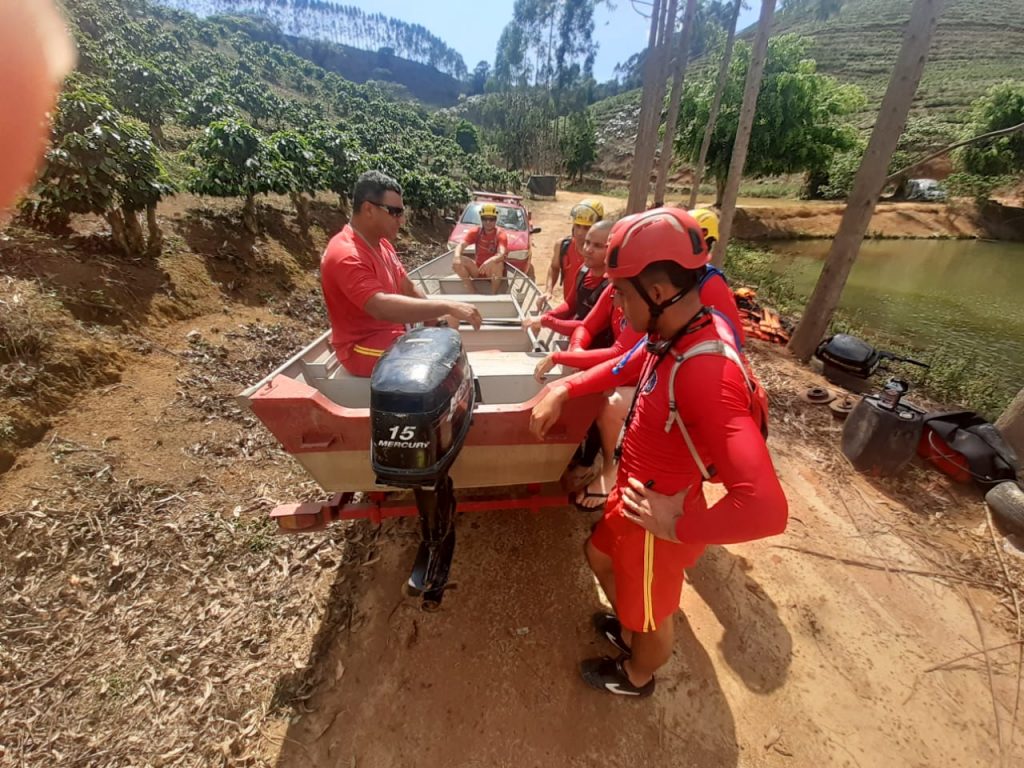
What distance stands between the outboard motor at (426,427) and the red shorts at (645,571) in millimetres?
734

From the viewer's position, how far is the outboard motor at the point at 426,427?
1654 millimetres

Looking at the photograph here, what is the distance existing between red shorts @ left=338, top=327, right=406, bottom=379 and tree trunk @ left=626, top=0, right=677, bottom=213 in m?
12.4

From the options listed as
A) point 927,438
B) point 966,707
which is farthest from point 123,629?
point 927,438

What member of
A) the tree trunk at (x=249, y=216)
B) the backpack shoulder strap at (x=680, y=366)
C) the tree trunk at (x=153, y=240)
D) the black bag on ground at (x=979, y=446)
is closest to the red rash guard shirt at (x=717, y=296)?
the backpack shoulder strap at (x=680, y=366)

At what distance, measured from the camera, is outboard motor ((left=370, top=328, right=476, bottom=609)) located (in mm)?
1654

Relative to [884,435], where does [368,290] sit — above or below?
above

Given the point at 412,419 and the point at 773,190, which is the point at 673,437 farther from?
the point at 773,190

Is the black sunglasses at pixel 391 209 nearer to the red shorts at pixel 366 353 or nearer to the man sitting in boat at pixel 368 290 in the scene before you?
the man sitting in boat at pixel 368 290

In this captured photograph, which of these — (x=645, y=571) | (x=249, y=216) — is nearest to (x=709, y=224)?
(x=645, y=571)

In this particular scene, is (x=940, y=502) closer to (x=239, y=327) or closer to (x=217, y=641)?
(x=217, y=641)

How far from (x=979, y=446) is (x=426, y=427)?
14.3 feet

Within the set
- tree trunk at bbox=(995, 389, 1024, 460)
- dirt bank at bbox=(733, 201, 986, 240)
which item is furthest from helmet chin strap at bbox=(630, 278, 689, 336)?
dirt bank at bbox=(733, 201, 986, 240)

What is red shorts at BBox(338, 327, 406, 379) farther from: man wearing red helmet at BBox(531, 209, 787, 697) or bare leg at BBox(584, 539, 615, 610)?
bare leg at BBox(584, 539, 615, 610)

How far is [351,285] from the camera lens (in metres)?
2.50
